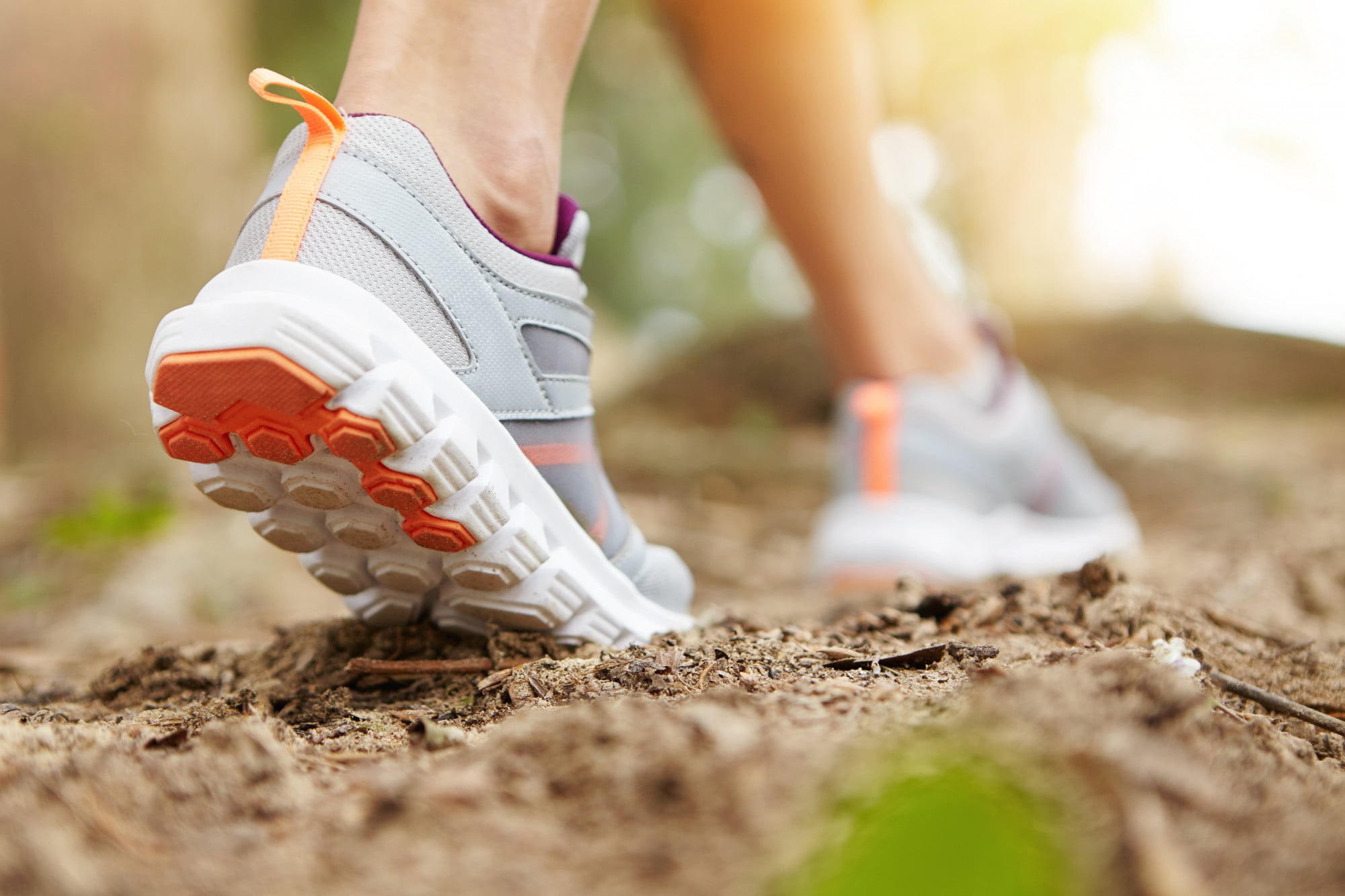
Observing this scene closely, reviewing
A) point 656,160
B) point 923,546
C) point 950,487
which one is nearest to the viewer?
point 923,546

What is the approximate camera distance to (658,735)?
0.56m

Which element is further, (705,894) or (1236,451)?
(1236,451)

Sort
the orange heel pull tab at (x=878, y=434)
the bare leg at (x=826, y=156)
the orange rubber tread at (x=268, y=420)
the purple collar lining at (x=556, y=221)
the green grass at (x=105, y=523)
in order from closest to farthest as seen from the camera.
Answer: the orange rubber tread at (x=268, y=420), the purple collar lining at (x=556, y=221), the bare leg at (x=826, y=156), the orange heel pull tab at (x=878, y=434), the green grass at (x=105, y=523)

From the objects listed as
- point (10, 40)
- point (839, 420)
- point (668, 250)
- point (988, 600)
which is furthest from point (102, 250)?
point (668, 250)

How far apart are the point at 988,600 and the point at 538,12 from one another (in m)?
0.84

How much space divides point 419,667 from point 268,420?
35 centimetres

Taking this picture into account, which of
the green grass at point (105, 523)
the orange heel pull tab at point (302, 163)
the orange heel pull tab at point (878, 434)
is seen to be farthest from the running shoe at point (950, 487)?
the green grass at point (105, 523)

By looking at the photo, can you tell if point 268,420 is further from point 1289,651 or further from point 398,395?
point 1289,651

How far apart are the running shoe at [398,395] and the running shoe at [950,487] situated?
28.6 inches

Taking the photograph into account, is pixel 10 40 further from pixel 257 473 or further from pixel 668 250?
pixel 668 250

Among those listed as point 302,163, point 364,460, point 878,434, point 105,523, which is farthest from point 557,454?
point 105,523

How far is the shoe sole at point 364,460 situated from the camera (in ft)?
2.54

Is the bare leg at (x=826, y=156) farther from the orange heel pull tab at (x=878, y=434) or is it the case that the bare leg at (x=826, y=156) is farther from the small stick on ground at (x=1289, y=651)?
the small stick on ground at (x=1289, y=651)

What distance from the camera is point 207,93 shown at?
4.23 meters
